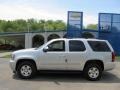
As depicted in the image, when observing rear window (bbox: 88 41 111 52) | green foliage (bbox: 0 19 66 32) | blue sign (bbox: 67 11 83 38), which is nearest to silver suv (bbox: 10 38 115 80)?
rear window (bbox: 88 41 111 52)

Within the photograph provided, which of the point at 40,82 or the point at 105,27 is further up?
the point at 105,27

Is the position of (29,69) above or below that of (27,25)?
below

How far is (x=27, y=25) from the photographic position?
10788cm

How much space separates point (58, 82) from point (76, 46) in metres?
1.91

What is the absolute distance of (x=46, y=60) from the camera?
43.5 feet

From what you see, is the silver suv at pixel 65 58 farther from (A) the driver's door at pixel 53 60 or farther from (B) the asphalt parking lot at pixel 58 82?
(B) the asphalt parking lot at pixel 58 82

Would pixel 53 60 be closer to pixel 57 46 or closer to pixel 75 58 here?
pixel 57 46

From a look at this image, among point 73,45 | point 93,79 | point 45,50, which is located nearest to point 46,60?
point 45,50

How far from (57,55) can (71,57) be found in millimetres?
628

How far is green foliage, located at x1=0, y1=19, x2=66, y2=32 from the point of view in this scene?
11111 cm

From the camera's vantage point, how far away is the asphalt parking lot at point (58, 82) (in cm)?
1155

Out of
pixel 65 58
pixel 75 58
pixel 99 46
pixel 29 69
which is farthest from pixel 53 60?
pixel 99 46

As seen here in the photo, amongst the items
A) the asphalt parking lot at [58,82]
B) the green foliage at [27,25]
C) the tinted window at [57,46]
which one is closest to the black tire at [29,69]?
the asphalt parking lot at [58,82]

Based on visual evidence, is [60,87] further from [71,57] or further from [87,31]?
[87,31]
